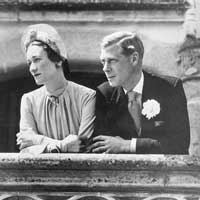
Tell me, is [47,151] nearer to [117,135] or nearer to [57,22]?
[117,135]

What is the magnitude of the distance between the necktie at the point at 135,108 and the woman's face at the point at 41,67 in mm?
518

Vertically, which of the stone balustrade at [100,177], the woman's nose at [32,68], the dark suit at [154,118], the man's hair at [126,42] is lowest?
the stone balustrade at [100,177]

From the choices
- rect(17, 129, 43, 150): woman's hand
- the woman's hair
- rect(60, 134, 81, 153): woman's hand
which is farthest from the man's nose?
rect(17, 129, 43, 150): woman's hand

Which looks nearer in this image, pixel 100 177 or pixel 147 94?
pixel 100 177

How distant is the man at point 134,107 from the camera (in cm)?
602

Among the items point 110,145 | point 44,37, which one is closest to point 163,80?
point 110,145

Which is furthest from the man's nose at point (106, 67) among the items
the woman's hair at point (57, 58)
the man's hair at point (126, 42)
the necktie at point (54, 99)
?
the necktie at point (54, 99)

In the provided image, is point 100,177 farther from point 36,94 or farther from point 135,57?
point 135,57

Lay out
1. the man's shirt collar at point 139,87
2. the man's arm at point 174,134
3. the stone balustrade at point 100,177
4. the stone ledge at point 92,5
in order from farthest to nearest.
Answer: the stone ledge at point 92,5 → the man's shirt collar at point 139,87 → the man's arm at point 174,134 → the stone balustrade at point 100,177

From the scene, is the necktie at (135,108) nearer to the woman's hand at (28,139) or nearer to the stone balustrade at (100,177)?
the stone balustrade at (100,177)

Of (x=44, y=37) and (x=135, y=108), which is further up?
(x=44, y=37)

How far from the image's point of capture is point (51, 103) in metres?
6.18

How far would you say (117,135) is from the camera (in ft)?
19.9

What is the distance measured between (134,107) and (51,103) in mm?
531
